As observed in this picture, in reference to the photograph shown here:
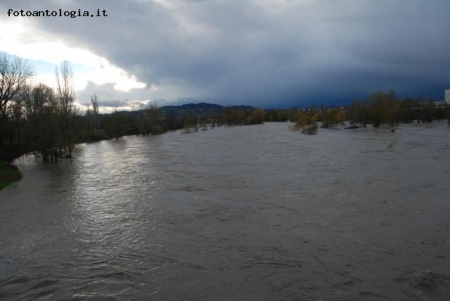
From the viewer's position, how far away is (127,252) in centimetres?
948

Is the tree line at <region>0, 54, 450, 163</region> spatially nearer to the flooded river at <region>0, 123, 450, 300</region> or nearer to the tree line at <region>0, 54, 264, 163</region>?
the tree line at <region>0, 54, 264, 163</region>

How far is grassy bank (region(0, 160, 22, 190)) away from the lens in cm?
2160

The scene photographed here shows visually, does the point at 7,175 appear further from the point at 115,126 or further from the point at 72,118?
the point at 115,126

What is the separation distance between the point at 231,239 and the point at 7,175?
20.9 metres

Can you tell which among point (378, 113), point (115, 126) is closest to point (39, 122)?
point (115, 126)

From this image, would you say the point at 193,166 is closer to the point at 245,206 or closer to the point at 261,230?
the point at 245,206

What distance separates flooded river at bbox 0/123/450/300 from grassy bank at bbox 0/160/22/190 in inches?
93.3

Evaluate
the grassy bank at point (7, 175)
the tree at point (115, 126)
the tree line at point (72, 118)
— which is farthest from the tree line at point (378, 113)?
the grassy bank at point (7, 175)

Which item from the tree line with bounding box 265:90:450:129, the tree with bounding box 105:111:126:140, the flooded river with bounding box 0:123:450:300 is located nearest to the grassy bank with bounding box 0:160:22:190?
the flooded river with bounding box 0:123:450:300

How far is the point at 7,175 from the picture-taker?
2400cm

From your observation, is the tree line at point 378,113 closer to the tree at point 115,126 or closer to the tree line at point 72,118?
the tree line at point 72,118

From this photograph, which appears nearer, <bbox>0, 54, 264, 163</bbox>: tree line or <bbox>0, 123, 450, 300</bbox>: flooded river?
<bbox>0, 123, 450, 300</bbox>: flooded river

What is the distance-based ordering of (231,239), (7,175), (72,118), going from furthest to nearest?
1. (72,118)
2. (7,175)
3. (231,239)

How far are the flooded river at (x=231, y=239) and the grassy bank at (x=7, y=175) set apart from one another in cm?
237
